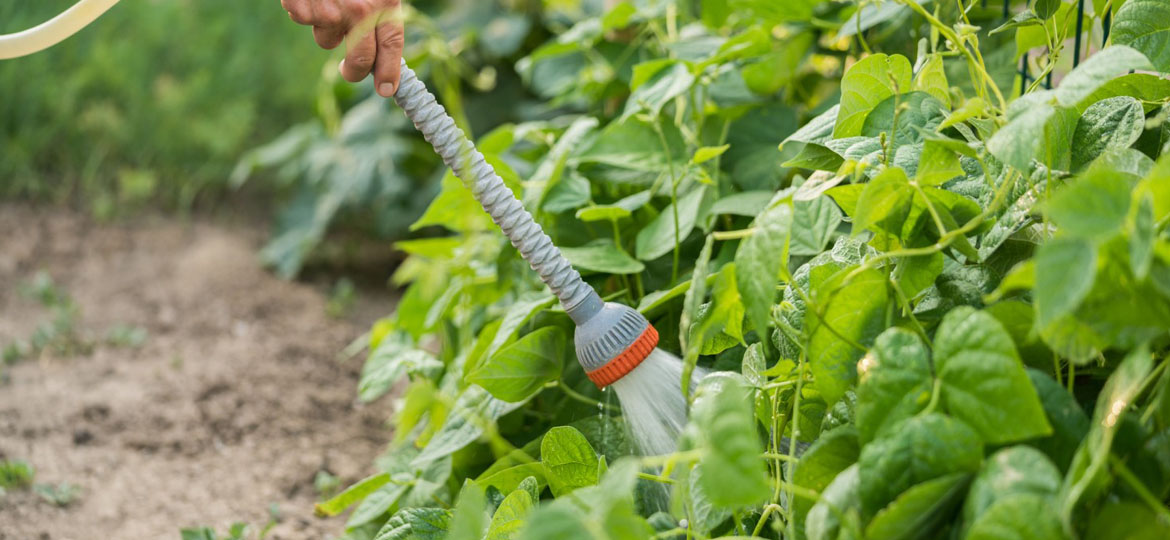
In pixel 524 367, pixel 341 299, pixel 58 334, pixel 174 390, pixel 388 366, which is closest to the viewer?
pixel 524 367

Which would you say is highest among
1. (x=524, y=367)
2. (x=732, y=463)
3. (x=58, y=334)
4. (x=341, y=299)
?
(x=732, y=463)

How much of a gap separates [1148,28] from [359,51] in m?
0.62

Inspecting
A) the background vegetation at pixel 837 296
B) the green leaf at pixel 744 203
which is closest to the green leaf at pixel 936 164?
the background vegetation at pixel 837 296

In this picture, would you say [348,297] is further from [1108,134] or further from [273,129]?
[1108,134]

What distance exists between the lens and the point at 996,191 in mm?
652

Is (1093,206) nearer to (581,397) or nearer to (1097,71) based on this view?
(1097,71)

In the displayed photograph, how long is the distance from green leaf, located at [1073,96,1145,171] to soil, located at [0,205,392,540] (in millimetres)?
889

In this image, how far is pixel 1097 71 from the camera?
0.58 m

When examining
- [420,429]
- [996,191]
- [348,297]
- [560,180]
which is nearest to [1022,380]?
[996,191]

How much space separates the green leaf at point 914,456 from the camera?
54cm

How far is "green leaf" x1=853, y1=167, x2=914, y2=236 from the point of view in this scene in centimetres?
62

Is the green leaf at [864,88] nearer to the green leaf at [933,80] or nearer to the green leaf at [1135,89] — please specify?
the green leaf at [933,80]

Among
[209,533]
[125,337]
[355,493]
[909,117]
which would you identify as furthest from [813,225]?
[125,337]

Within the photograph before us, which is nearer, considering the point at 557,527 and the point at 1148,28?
the point at 557,527
